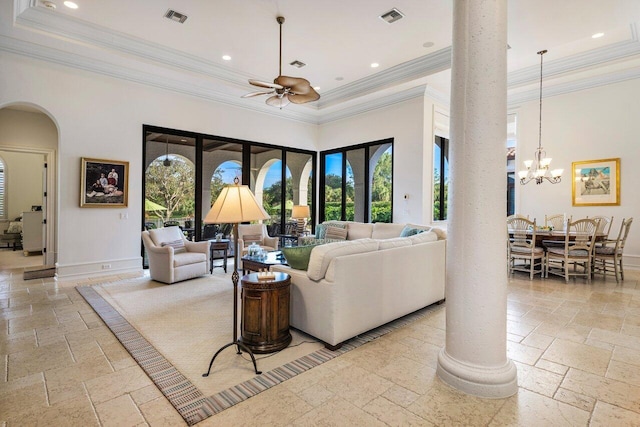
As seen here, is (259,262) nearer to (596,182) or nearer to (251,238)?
(251,238)

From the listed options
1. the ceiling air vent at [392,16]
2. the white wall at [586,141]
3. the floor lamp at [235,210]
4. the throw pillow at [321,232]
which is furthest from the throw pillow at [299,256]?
the white wall at [586,141]

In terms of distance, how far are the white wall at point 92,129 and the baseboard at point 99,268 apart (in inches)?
0.5

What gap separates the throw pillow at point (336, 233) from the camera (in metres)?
6.65

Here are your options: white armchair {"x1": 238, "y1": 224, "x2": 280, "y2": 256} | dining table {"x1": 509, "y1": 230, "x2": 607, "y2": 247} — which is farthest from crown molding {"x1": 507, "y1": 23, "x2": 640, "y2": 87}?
white armchair {"x1": 238, "y1": 224, "x2": 280, "y2": 256}

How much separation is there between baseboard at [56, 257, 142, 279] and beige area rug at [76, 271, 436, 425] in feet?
2.79

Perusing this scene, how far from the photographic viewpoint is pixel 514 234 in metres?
6.05

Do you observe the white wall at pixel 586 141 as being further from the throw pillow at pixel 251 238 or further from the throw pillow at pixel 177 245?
the throw pillow at pixel 177 245

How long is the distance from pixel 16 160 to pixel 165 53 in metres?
6.94

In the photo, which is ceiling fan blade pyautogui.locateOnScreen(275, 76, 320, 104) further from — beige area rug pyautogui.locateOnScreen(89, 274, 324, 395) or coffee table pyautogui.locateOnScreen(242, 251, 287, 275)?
beige area rug pyautogui.locateOnScreen(89, 274, 324, 395)

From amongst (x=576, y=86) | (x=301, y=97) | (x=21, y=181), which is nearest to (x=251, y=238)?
(x=301, y=97)

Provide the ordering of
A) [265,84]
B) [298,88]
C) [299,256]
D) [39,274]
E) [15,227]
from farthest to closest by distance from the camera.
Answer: [15,227]
[39,274]
[298,88]
[265,84]
[299,256]

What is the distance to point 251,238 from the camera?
6.79m

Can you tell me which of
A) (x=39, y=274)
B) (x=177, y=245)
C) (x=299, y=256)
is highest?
A: (x=299, y=256)

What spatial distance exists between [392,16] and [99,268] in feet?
20.9
